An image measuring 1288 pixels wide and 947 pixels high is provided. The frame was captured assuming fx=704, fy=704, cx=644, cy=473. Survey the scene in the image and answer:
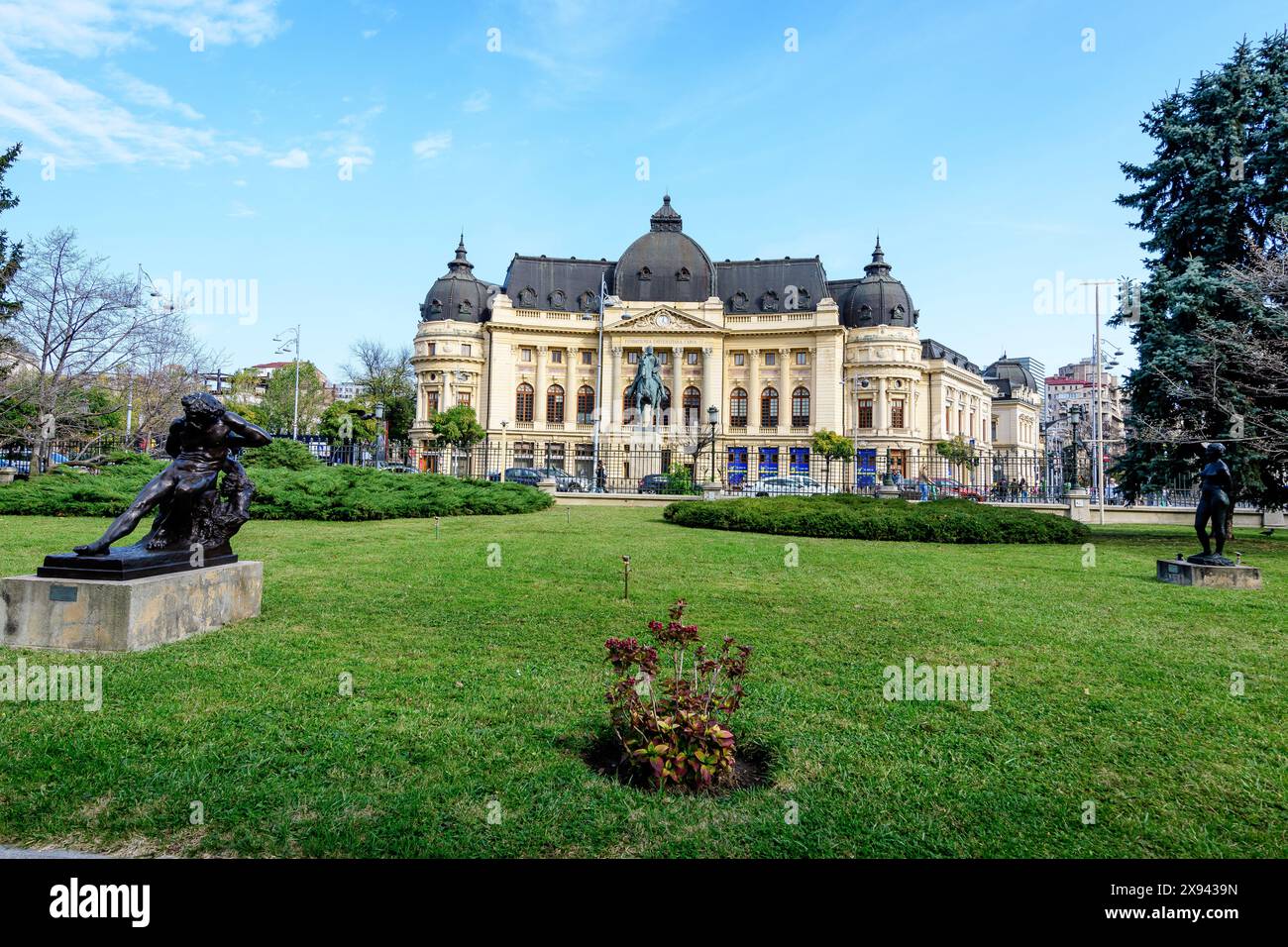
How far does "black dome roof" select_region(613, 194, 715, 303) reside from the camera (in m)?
64.1

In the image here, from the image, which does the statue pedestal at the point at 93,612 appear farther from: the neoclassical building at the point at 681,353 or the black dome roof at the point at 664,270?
the black dome roof at the point at 664,270

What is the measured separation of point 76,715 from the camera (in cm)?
443

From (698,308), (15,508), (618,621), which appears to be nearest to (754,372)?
(698,308)

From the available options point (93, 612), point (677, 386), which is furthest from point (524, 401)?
point (93, 612)

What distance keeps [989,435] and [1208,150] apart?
2843 inches

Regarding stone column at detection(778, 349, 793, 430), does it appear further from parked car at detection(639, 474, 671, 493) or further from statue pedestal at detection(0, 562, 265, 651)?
statue pedestal at detection(0, 562, 265, 651)

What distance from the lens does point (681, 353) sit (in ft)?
206

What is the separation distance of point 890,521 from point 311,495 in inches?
548

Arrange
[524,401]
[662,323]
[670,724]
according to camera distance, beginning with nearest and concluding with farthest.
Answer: [670,724], [662,323], [524,401]

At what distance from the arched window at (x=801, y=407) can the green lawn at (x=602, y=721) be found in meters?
56.3

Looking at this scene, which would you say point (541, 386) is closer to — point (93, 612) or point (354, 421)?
point (354, 421)

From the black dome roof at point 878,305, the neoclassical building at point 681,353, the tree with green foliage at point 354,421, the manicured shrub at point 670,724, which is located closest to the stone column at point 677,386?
the neoclassical building at point 681,353

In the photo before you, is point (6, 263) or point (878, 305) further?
point (878, 305)
